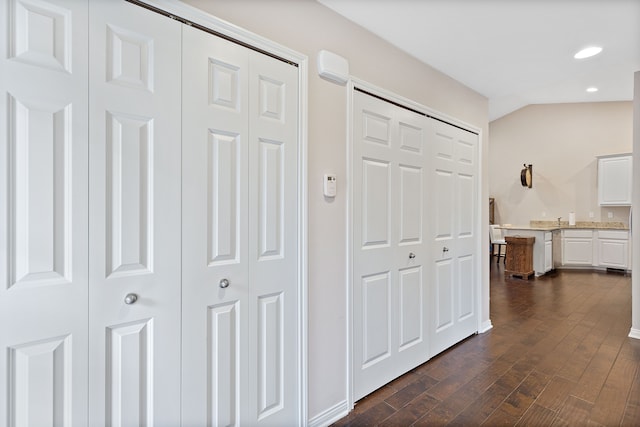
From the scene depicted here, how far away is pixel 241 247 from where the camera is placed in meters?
1.52

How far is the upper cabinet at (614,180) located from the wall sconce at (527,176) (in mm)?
1258

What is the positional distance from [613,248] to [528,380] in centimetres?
599

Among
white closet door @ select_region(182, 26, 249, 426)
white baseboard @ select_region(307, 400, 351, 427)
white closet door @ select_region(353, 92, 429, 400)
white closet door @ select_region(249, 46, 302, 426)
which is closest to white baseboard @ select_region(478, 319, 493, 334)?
white closet door @ select_region(353, 92, 429, 400)

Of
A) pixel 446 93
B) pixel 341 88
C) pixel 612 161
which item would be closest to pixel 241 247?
pixel 341 88

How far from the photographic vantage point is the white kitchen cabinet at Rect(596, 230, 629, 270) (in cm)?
623

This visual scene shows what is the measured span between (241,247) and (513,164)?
8473mm
